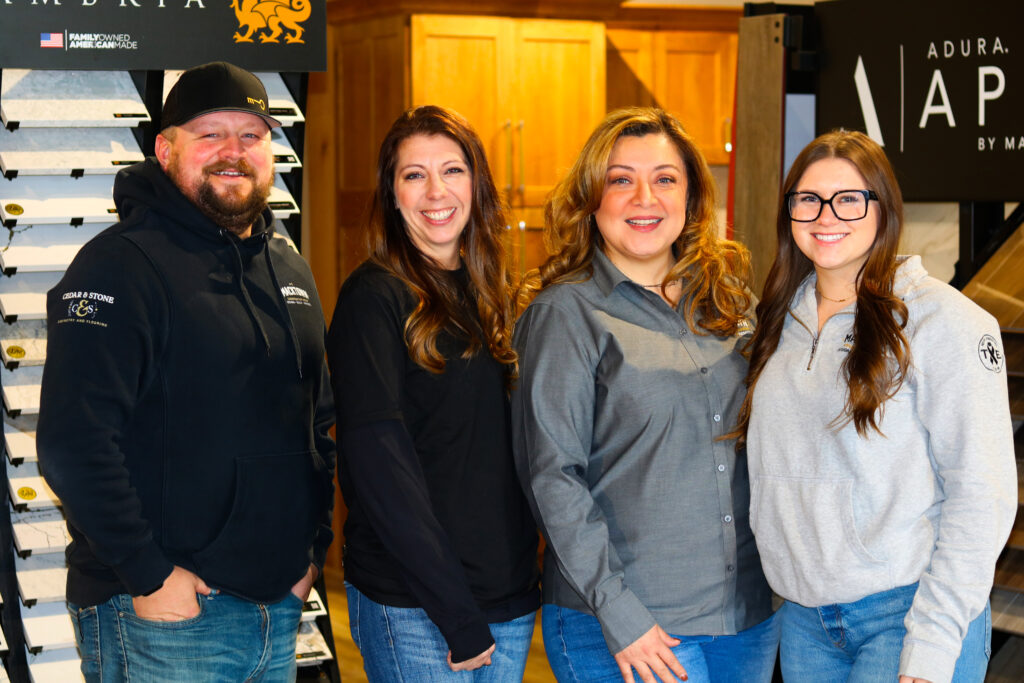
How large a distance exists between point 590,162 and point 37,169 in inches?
53.8

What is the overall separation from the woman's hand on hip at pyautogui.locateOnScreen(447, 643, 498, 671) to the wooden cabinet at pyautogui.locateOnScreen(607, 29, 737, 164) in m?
3.87

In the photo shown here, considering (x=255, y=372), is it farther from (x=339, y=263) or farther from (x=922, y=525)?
(x=339, y=263)

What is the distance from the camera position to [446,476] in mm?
1919

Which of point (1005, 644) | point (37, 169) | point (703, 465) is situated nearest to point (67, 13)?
point (37, 169)

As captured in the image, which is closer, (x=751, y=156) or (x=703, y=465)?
(x=703, y=465)

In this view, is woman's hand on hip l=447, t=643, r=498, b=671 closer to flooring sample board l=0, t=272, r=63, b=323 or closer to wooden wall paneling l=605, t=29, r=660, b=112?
flooring sample board l=0, t=272, r=63, b=323

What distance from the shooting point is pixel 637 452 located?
1912 millimetres

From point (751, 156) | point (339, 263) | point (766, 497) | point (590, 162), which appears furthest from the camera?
point (339, 263)

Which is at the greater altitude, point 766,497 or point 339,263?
point 339,263

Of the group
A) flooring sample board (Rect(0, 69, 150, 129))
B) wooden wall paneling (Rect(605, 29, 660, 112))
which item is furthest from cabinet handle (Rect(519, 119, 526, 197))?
flooring sample board (Rect(0, 69, 150, 129))

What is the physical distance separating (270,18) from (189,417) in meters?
1.24

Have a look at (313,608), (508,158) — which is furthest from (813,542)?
(508,158)

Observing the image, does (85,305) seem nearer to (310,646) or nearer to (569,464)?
(569,464)

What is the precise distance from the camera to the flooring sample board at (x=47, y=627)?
2.74 m
